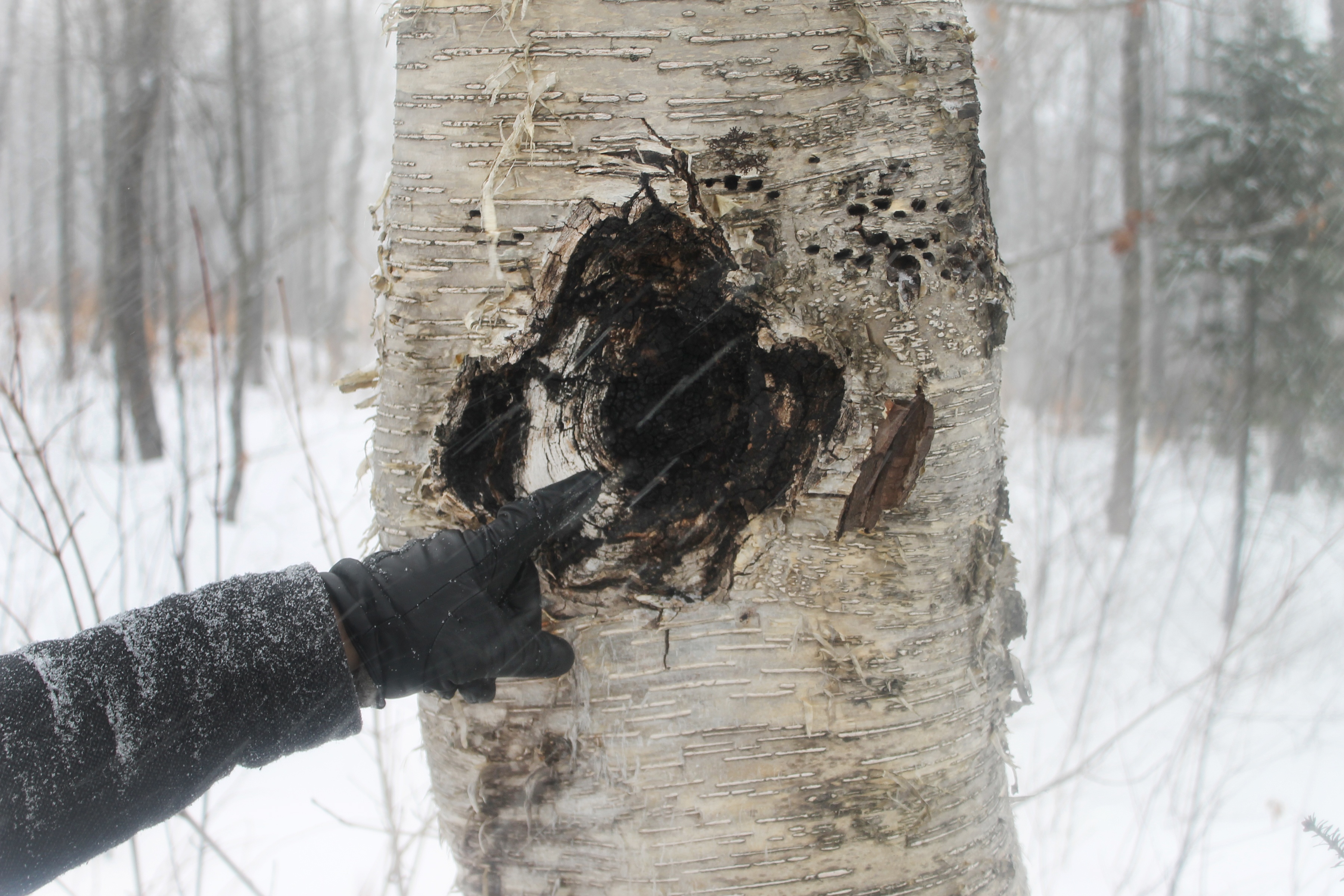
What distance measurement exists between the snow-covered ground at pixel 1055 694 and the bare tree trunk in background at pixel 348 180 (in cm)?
674

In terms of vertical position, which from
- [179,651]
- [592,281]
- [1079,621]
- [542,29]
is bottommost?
[1079,621]

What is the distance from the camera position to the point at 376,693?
2.98 feet

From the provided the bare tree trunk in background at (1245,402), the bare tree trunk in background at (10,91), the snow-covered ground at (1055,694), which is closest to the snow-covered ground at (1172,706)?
the snow-covered ground at (1055,694)

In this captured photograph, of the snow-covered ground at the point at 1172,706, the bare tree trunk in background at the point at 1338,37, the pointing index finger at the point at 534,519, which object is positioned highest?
the bare tree trunk in background at the point at 1338,37

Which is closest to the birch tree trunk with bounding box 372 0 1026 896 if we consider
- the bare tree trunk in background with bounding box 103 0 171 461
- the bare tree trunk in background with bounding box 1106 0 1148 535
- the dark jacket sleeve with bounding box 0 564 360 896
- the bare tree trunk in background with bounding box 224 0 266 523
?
the dark jacket sleeve with bounding box 0 564 360 896

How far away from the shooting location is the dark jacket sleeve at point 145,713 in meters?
0.70

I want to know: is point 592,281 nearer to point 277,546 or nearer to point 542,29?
point 542,29

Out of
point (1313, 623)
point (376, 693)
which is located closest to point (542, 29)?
point (376, 693)

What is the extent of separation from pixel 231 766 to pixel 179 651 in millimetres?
132

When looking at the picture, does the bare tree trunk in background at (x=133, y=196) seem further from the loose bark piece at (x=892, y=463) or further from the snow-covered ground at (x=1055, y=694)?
the loose bark piece at (x=892, y=463)

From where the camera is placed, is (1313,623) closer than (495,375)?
No

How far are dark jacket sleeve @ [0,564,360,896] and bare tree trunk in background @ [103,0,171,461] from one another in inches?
232

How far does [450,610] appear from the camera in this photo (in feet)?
3.03

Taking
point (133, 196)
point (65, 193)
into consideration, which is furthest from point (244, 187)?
point (65, 193)
